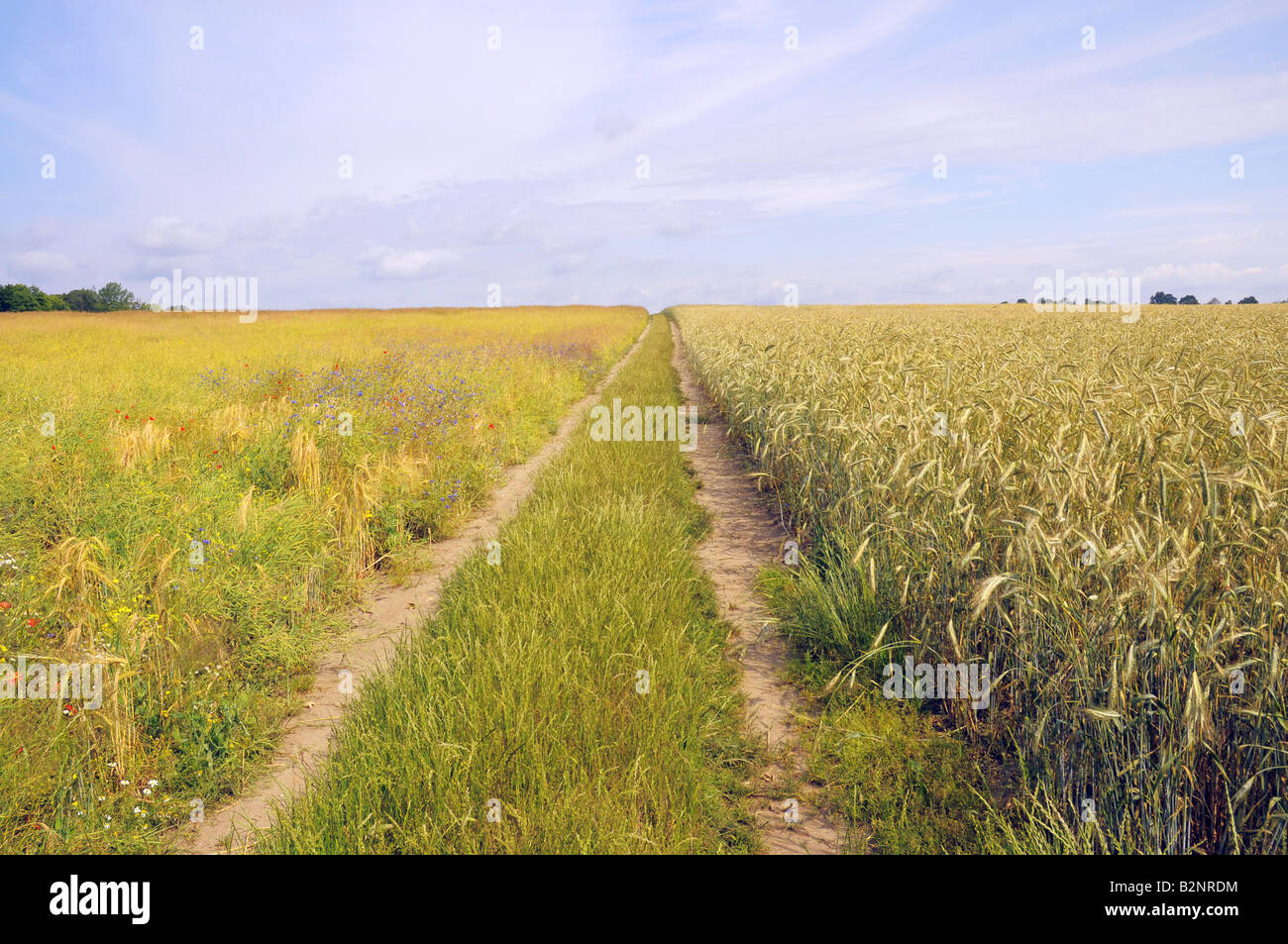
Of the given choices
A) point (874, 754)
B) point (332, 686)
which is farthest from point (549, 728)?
point (332, 686)

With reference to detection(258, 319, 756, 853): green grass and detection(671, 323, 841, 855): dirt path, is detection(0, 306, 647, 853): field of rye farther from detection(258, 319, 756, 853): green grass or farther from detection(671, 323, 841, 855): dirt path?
detection(671, 323, 841, 855): dirt path

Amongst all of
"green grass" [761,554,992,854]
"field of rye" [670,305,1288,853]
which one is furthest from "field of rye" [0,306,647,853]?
"field of rye" [670,305,1288,853]

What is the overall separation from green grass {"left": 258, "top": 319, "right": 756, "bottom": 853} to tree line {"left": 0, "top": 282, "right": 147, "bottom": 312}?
60402 millimetres

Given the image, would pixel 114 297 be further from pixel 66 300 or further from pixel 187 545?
pixel 187 545

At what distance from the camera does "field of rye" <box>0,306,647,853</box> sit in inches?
107

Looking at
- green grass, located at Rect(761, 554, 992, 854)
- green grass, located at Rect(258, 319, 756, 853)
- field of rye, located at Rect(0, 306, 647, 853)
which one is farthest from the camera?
field of rye, located at Rect(0, 306, 647, 853)

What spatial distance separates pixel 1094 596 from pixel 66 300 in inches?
3596

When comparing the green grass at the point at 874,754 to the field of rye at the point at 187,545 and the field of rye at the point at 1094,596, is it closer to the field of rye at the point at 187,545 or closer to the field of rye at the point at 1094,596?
the field of rye at the point at 1094,596

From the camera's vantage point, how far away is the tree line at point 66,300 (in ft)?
189

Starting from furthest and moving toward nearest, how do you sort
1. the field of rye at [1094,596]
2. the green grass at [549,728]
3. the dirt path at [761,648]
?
the dirt path at [761,648]
the green grass at [549,728]
the field of rye at [1094,596]

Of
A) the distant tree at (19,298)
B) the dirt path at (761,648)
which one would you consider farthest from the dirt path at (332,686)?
the distant tree at (19,298)

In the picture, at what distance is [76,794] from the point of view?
2.59 metres

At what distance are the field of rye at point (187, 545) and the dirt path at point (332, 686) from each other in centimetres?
12
